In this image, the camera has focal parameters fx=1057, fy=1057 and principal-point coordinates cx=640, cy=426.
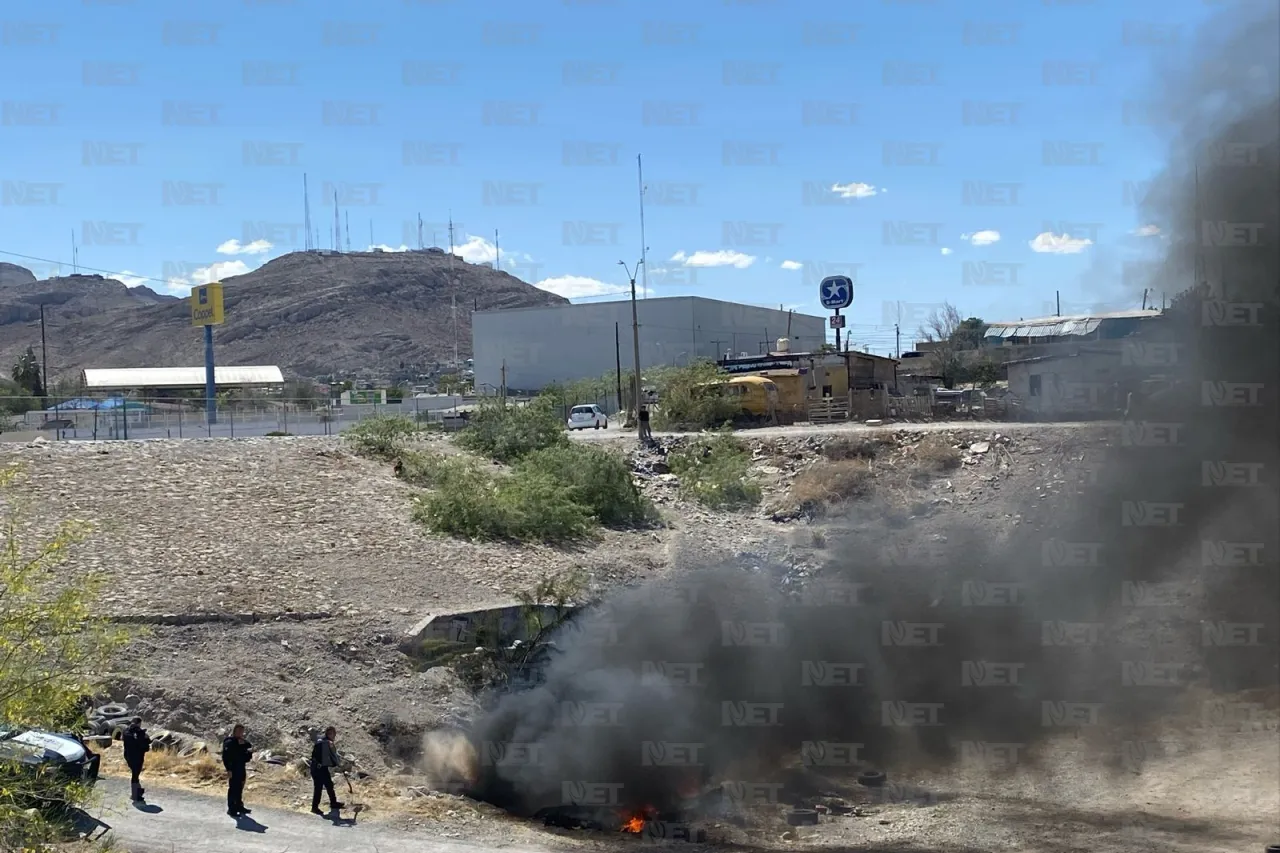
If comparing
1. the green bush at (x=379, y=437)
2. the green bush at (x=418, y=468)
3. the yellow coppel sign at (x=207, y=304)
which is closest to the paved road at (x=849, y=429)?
the green bush at (x=379, y=437)

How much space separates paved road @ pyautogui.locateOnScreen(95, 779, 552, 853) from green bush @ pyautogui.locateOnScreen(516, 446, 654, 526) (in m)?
18.9

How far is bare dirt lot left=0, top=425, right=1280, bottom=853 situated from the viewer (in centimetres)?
1520

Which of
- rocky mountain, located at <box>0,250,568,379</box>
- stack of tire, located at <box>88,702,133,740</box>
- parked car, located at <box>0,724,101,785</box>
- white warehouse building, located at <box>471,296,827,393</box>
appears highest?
rocky mountain, located at <box>0,250,568,379</box>

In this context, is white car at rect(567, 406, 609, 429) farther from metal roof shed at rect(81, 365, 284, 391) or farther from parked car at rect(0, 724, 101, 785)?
metal roof shed at rect(81, 365, 284, 391)

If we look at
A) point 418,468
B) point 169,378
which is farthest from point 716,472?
point 169,378

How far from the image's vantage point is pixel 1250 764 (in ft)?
54.5

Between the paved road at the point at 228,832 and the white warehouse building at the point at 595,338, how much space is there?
63160 millimetres

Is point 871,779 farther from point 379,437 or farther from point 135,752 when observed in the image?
point 379,437

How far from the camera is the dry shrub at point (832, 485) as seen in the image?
1400 inches

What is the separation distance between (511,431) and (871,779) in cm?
2288

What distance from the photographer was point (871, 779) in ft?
57.6

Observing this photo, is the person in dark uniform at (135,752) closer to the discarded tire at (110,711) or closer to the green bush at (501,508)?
the discarded tire at (110,711)
